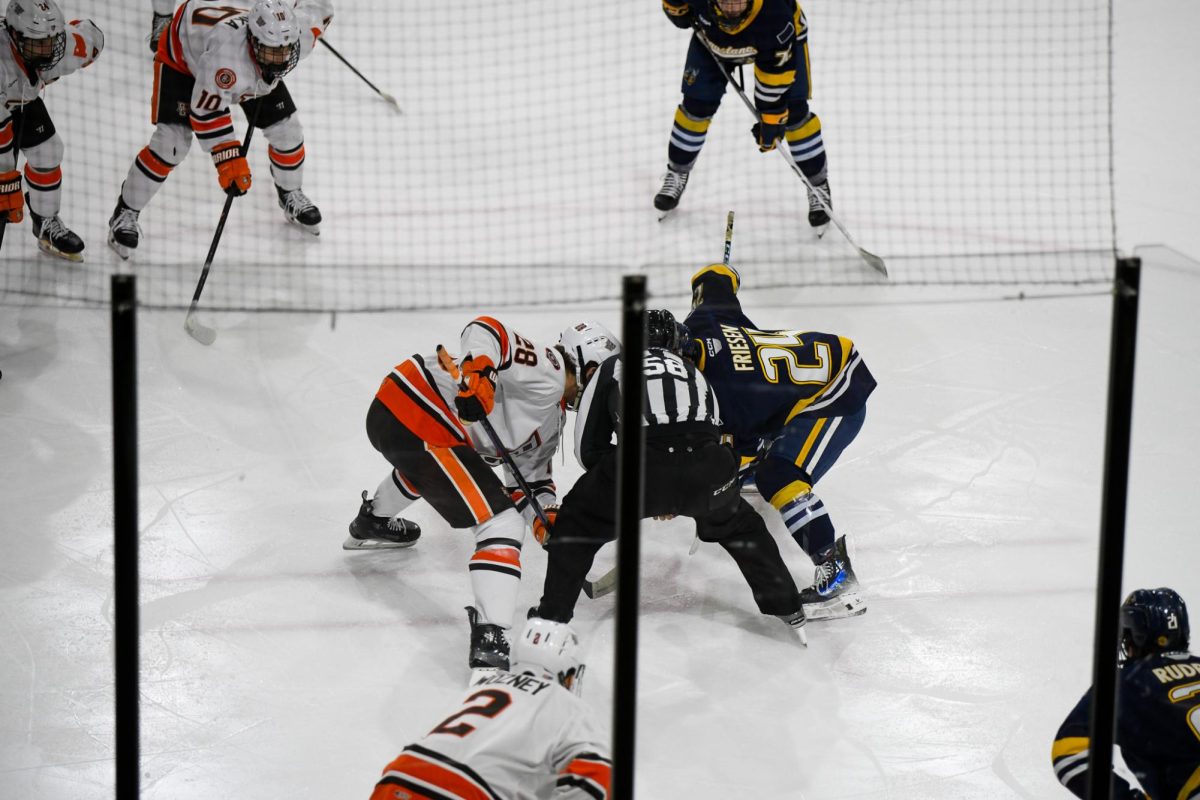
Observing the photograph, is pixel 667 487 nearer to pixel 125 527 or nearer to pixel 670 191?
pixel 125 527

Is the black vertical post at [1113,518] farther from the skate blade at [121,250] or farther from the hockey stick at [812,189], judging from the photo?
the skate blade at [121,250]

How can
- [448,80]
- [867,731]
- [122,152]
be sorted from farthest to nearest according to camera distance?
[448,80]
[122,152]
[867,731]

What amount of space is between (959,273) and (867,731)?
8.08ft

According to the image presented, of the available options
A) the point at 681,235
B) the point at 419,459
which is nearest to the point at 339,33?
the point at 681,235

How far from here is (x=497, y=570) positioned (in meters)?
4.00

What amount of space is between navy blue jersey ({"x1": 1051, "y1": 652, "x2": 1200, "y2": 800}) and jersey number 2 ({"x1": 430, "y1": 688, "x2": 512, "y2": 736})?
115cm

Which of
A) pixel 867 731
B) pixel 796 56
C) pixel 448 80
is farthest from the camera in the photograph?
pixel 448 80

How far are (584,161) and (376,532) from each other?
2961 mm

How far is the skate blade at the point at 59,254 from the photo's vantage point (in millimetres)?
5926

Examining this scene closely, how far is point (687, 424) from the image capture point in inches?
159

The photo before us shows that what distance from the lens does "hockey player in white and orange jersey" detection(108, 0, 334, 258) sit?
548 centimetres

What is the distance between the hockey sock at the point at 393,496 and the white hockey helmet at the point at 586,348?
58 centimetres

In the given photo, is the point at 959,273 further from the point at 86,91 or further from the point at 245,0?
the point at 86,91

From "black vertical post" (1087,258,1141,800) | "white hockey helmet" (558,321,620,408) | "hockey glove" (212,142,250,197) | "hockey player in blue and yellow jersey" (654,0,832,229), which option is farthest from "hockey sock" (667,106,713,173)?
"black vertical post" (1087,258,1141,800)
